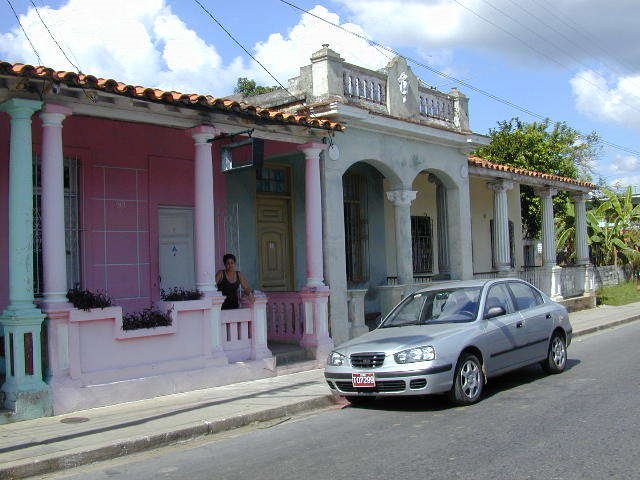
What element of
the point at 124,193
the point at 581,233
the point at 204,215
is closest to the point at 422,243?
the point at 581,233

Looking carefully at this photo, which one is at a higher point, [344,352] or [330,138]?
[330,138]

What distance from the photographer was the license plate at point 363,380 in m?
7.94

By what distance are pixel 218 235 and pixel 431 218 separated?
7.01 m

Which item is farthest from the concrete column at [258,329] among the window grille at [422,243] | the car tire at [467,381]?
the window grille at [422,243]

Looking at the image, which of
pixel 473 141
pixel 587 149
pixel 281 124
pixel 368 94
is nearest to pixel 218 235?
pixel 281 124

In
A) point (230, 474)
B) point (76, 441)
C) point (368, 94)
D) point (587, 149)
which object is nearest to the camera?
point (230, 474)

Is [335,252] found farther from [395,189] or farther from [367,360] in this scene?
[367,360]

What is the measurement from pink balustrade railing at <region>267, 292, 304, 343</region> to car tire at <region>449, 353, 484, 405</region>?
4110 millimetres

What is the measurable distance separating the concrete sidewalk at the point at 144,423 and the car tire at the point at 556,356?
10.3 ft

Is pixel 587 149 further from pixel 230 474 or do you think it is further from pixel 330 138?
pixel 230 474

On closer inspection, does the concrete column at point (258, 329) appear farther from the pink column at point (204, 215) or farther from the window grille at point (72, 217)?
the window grille at point (72, 217)

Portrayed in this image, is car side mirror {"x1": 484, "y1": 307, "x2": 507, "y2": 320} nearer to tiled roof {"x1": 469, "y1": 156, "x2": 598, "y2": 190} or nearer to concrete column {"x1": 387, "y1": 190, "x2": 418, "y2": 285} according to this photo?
concrete column {"x1": 387, "y1": 190, "x2": 418, "y2": 285}

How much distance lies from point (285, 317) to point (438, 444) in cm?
611

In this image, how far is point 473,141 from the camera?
1549 cm
